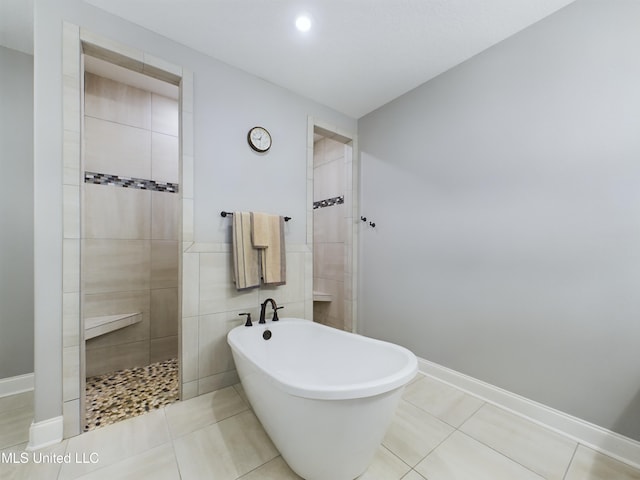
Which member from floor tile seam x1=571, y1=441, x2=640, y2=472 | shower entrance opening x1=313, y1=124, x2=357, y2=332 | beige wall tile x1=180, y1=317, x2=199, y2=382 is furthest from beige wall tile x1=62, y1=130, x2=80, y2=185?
floor tile seam x1=571, y1=441, x2=640, y2=472

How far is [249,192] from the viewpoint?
2141mm

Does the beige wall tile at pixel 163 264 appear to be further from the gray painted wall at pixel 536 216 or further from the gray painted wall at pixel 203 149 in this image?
the gray painted wall at pixel 536 216

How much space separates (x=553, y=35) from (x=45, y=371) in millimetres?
3536

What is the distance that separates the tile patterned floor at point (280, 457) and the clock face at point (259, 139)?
198 cm

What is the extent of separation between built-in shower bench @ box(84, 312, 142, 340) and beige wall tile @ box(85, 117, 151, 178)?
4.09 feet

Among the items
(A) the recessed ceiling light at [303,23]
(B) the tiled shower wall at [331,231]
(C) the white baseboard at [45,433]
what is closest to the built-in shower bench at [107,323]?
(C) the white baseboard at [45,433]

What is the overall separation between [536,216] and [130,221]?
3.17 m

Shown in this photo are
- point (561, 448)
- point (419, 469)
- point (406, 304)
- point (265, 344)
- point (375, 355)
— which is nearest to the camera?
point (419, 469)

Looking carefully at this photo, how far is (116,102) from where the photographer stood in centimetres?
226

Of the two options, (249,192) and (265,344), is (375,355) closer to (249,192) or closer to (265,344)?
(265,344)

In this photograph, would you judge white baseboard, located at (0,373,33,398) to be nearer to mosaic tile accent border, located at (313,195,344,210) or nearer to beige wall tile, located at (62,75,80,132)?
beige wall tile, located at (62,75,80,132)

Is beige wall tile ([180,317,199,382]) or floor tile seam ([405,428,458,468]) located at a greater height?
beige wall tile ([180,317,199,382])

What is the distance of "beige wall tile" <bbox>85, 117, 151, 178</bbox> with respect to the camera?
2150 millimetres

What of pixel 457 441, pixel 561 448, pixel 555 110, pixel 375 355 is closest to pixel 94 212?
pixel 375 355
